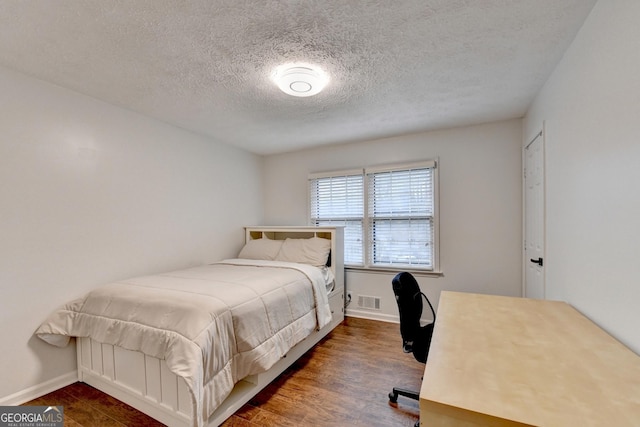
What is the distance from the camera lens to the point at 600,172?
1.41 metres

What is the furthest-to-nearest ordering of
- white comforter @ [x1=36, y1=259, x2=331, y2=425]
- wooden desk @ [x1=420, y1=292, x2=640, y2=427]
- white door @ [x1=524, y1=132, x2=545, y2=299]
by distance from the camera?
white door @ [x1=524, y1=132, x2=545, y2=299] < white comforter @ [x1=36, y1=259, x2=331, y2=425] < wooden desk @ [x1=420, y1=292, x2=640, y2=427]

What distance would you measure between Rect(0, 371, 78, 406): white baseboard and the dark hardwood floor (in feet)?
0.18

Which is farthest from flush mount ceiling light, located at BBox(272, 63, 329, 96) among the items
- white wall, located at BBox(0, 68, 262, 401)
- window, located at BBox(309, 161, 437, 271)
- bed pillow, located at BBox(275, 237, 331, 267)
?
bed pillow, located at BBox(275, 237, 331, 267)

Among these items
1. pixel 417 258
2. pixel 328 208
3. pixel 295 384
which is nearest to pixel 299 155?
pixel 328 208

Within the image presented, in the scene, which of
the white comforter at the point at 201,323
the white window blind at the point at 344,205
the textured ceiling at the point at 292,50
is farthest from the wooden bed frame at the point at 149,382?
the textured ceiling at the point at 292,50

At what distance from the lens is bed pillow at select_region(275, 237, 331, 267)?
349 cm

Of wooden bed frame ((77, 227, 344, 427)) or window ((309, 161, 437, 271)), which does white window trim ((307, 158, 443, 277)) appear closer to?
window ((309, 161, 437, 271))

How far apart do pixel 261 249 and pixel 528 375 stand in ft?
10.7

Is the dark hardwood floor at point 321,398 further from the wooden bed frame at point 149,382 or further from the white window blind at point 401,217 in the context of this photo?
the white window blind at point 401,217

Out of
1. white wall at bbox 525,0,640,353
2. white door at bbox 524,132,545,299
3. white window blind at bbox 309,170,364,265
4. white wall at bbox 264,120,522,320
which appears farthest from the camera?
white window blind at bbox 309,170,364,265

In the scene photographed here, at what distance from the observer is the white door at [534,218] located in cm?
231

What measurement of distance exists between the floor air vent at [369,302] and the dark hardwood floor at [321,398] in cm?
89

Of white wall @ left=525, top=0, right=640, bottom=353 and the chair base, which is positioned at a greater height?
white wall @ left=525, top=0, right=640, bottom=353

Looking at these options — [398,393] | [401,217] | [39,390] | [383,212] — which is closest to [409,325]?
[398,393]
